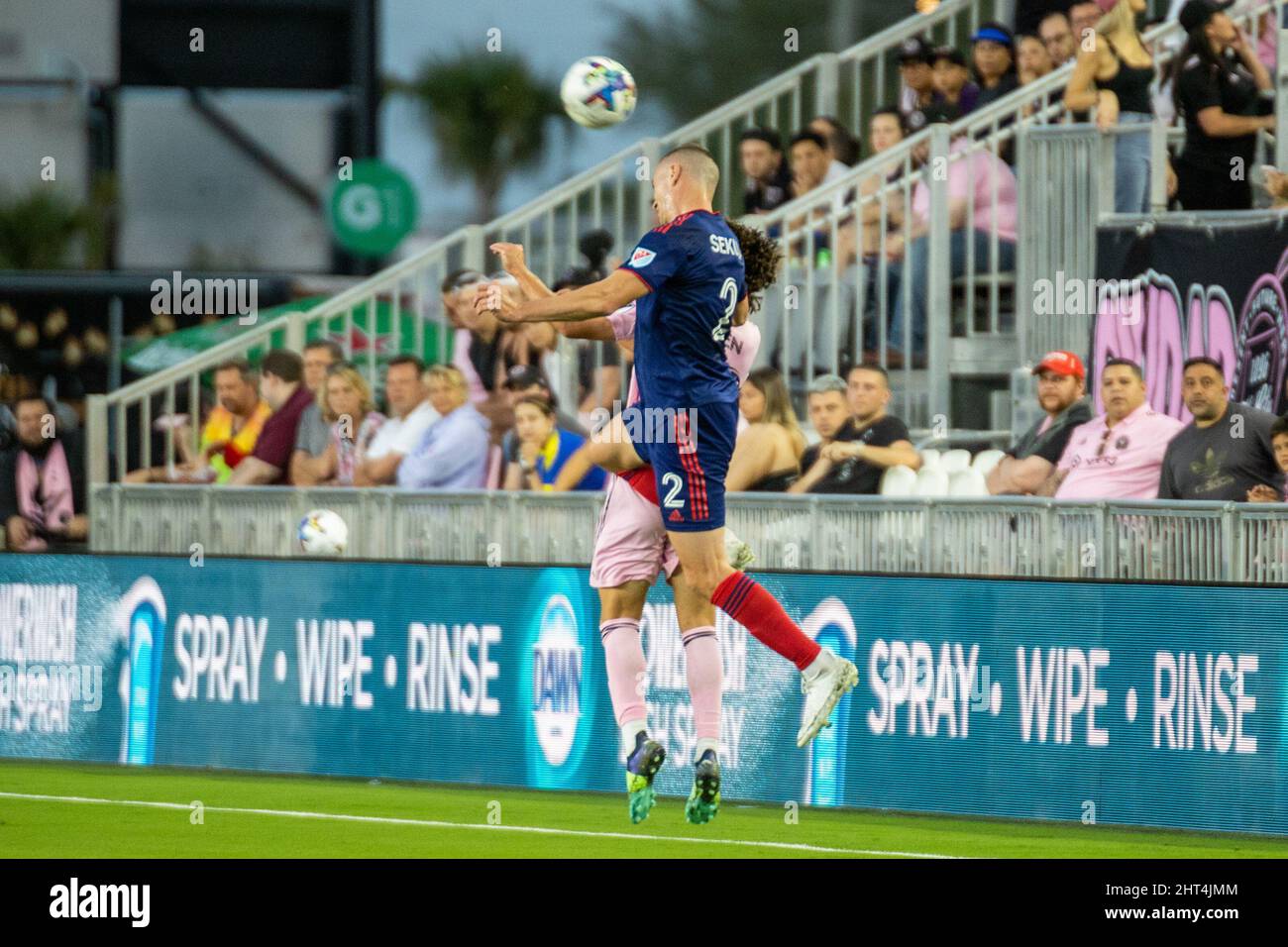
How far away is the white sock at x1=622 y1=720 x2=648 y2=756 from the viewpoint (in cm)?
1058

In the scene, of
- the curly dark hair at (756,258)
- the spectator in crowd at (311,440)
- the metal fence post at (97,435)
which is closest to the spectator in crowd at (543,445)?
the spectator in crowd at (311,440)

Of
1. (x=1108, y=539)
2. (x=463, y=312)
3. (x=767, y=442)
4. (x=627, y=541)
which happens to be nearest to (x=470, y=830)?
(x=627, y=541)

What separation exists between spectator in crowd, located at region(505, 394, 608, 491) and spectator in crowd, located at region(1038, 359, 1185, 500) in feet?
9.87

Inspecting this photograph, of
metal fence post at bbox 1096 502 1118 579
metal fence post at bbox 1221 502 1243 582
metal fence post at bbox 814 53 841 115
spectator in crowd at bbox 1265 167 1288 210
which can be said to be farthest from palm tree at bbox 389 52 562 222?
metal fence post at bbox 1221 502 1243 582

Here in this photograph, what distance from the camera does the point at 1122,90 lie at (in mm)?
16406

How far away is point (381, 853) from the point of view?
1045cm

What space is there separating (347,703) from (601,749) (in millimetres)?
1831

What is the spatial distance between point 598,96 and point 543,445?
3.13 m

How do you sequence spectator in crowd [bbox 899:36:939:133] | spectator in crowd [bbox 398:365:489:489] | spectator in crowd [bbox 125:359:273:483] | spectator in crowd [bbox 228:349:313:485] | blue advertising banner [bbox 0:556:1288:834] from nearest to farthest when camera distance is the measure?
blue advertising banner [bbox 0:556:1288:834] < spectator in crowd [bbox 398:365:489:489] < spectator in crowd [bbox 228:349:313:485] < spectator in crowd [bbox 125:359:273:483] < spectator in crowd [bbox 899:36:939:133]

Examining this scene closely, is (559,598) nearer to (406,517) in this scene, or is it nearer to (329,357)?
(406,517)

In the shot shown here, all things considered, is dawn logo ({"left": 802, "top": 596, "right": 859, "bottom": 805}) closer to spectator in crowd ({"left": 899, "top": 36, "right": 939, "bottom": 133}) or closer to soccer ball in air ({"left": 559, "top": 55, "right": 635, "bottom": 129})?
soccer ball in air ({"left": 559, "top": 55, "right": 635, "bottom": 129})

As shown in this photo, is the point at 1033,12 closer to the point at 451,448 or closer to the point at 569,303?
the point at 451,448

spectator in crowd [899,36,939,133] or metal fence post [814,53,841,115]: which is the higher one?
metal fence post [814,53,841,115]
